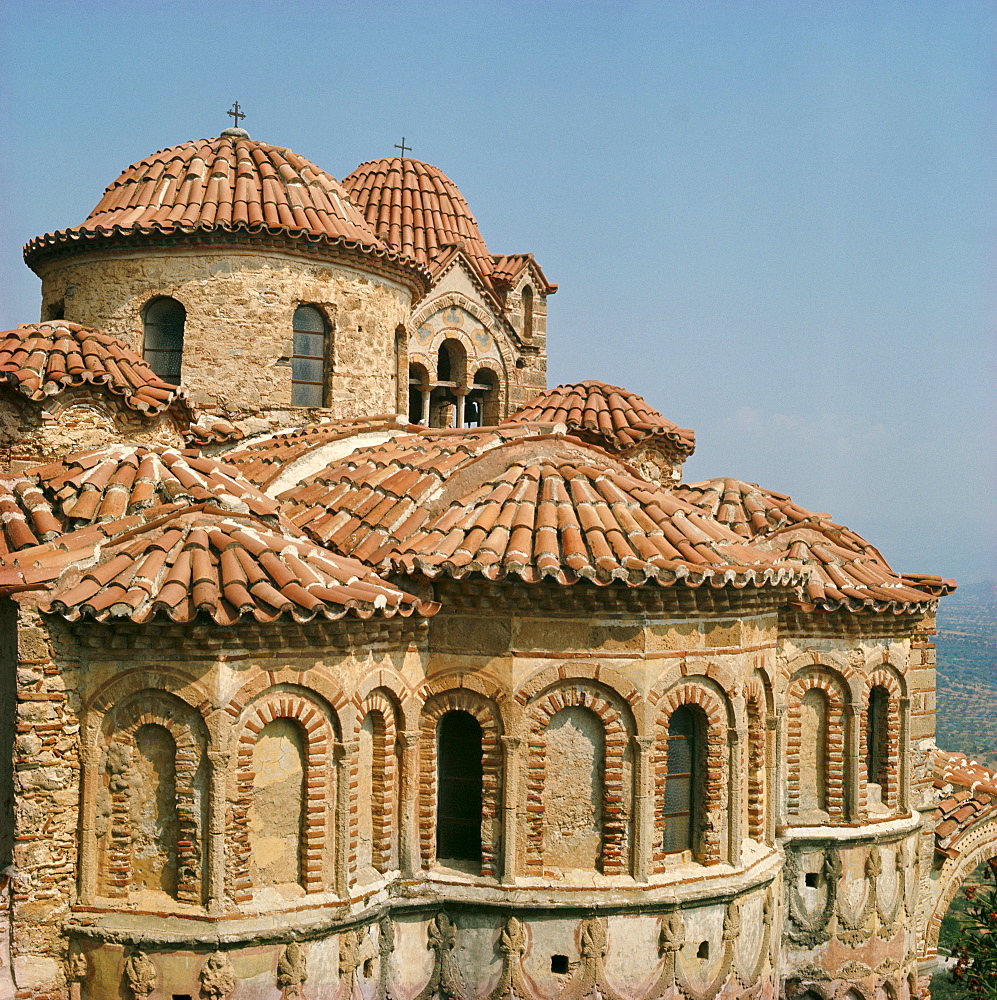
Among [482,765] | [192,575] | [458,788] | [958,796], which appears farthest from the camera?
[958,796]

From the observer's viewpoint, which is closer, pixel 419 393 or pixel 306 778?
pixel 306 778

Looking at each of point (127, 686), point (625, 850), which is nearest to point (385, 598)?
point (127, 686)

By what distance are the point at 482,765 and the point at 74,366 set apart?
561 cm

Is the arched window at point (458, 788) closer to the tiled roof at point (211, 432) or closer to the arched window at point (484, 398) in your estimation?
the tiled roof at point (211, 432)

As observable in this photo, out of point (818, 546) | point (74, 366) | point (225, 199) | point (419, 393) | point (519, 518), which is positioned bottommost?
point (818, 546)

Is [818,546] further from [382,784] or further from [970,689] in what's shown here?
[970,689]

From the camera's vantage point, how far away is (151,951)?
9.43 m

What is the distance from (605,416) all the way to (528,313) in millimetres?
5676

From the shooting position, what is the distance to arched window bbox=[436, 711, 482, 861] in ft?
36.3

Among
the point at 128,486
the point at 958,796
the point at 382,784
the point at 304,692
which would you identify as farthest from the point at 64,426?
the point at 958,796

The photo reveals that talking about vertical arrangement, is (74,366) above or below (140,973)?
above

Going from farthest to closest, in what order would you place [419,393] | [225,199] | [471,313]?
1. [471,313]
2. [419,393]
3. [225,199]

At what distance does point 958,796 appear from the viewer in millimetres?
18172

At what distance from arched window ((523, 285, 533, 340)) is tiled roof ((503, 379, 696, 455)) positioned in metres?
4.30
